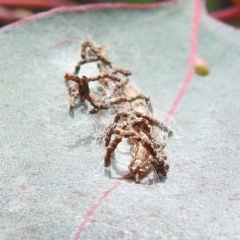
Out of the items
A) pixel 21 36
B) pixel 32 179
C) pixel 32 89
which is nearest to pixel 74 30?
pixel 21 36

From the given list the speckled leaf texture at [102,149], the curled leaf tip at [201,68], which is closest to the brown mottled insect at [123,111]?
the speckled leaf texture at [102,149]

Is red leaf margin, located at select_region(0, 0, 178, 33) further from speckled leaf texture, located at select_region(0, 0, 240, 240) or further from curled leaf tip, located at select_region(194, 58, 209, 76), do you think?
curled leaf tip, located at select_region(194, 58, 209, 76)

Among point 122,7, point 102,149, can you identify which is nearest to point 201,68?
point 122,7

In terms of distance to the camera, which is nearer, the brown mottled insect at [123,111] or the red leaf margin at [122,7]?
the red leaf margin at [122,7]

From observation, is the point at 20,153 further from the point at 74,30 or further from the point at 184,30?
the point at 184,30

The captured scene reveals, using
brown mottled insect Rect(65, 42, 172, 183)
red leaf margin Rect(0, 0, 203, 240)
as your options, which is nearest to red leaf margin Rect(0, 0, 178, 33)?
red leaf margin Rect(0, 0, 203, 240)

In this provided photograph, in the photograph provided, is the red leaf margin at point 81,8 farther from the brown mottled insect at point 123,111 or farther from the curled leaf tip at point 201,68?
the curled leaf tip at point 201,68
